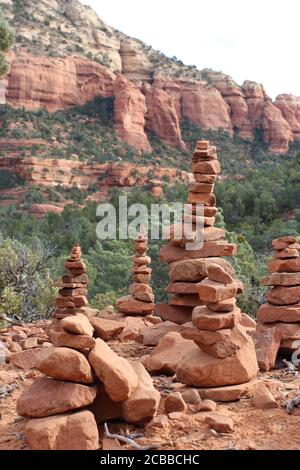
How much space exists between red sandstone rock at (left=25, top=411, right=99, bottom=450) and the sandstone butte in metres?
67.1

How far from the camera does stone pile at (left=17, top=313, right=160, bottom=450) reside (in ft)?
13.6

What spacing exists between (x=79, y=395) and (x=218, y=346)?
1868 millimetres

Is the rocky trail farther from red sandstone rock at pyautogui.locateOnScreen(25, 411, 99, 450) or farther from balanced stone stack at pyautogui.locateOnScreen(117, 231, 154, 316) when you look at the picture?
balanced stone stack at pyautogui.locateOnScreen(117, 231, 154, 316)

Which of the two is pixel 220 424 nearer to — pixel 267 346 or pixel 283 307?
pixel 267 346

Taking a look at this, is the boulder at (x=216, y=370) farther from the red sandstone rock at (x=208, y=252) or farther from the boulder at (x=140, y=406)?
the red sandstone rock at (x=208, y=252)

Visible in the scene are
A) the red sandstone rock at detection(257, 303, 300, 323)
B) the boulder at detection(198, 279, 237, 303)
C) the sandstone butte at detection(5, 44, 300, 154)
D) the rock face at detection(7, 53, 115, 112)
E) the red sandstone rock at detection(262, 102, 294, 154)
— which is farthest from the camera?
the red sandstone rock at detection(262, 102, 294, 154)

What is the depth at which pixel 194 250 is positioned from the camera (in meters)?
8.93

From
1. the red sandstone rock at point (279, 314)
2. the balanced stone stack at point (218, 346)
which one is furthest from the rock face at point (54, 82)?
the balanced stone stack at point (218, 346)

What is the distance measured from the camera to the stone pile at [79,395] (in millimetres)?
4156

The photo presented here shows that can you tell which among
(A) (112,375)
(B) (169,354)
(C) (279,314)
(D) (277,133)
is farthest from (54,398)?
(D) (277,133)

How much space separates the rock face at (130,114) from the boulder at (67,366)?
66.3 metres

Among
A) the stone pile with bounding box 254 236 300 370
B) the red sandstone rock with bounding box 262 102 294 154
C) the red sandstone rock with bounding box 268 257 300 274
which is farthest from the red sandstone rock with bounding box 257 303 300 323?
the red sandstone rock with bounding box 262 102 294 154
